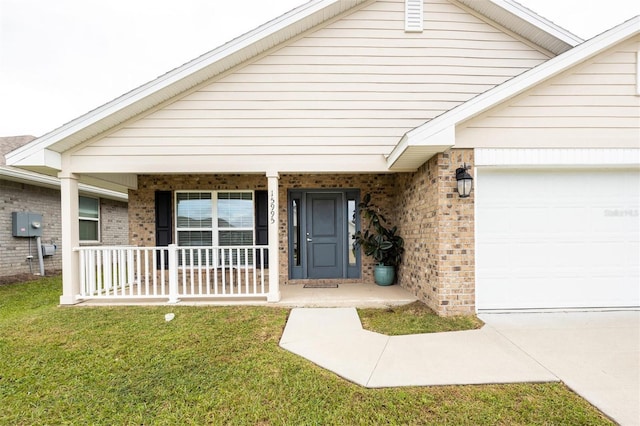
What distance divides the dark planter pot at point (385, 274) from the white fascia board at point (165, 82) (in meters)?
4.97

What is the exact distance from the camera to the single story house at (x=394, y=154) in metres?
4.42

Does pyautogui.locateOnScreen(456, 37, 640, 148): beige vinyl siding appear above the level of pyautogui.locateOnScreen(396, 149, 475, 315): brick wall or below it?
above

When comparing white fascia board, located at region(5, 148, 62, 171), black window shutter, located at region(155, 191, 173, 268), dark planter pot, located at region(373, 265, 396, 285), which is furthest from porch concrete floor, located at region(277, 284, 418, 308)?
white fascia board, located at region(5, 148, 62, 171)

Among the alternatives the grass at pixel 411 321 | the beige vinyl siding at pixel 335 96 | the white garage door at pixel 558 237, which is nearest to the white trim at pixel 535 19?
the beige vinyl siding at pixel 335 96

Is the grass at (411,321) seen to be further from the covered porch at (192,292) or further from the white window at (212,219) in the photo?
the white window at (212,219)

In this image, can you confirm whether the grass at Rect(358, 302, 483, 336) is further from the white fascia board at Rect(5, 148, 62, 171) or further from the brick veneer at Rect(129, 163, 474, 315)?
the white fascia board at Rect(5, 148, 62, 171)

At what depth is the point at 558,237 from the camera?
459 centimetres

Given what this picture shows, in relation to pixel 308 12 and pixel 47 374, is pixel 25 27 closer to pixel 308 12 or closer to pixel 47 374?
pixel 308 12

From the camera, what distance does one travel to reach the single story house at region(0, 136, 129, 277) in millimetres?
8117

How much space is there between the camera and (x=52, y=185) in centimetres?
904

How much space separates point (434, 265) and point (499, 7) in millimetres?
4659

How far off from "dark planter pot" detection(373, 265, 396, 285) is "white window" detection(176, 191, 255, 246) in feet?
9.69

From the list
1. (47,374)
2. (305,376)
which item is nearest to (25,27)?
(47,374)

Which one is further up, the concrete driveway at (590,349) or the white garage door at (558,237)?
the white garage door at (558,237)
